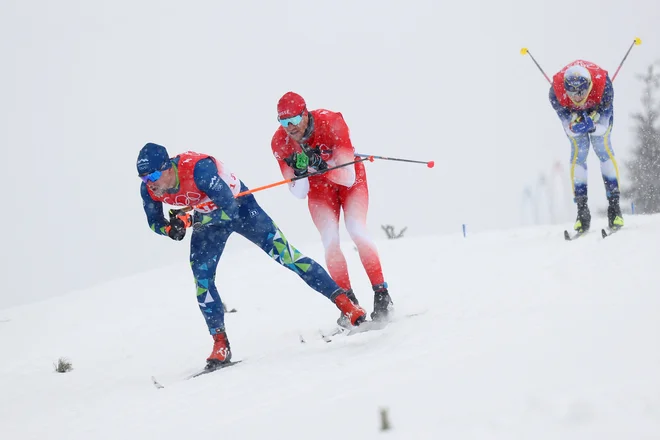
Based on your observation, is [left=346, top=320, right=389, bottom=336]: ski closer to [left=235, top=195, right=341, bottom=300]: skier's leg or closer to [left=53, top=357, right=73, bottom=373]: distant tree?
[left=235, top=195, right=341, bottom=300]: skier's leg

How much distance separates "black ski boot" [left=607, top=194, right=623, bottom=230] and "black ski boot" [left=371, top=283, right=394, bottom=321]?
10.7ft

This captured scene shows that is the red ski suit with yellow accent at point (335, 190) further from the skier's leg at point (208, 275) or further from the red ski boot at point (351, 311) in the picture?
the skier's leg at point (208, 275)

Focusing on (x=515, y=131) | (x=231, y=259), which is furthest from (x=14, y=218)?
(x=231, y=259)

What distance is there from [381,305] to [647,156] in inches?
676

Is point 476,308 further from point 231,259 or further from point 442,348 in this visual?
point 231,259

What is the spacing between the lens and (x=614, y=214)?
7363 millimetres

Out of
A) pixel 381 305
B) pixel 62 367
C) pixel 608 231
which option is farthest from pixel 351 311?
pixel 608 231

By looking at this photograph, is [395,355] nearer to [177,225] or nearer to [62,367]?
[177,225]

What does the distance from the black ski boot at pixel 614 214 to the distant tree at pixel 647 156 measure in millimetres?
12690

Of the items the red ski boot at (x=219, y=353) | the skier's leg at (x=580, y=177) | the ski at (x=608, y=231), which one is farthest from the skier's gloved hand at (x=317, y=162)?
the skier's leg at (x=580, y=177)

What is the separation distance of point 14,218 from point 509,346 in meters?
153

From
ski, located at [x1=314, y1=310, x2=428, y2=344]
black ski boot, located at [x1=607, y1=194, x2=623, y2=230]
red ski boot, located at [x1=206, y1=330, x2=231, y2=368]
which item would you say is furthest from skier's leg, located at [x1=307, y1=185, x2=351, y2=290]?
black ski boot, located at [x1=607, y1=194, x2=623, y2=230]

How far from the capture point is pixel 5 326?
844 cm

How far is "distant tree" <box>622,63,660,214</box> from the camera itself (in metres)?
19.2
